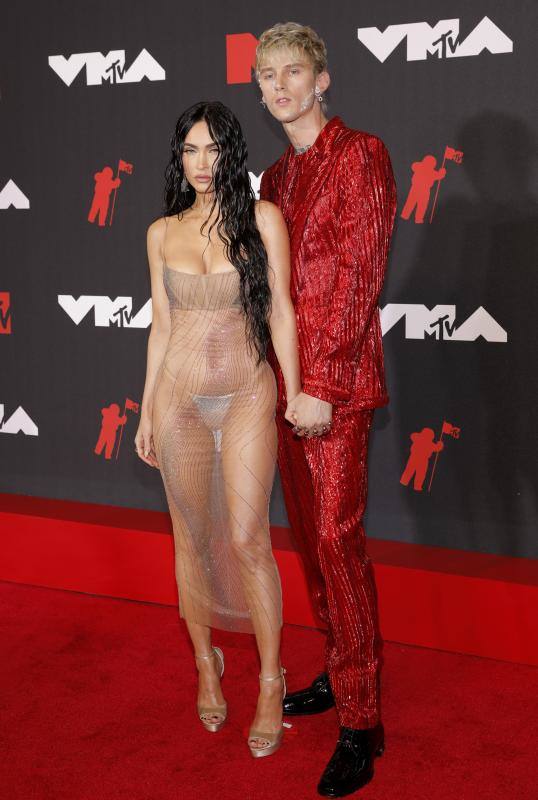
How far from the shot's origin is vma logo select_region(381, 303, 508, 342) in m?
3.22

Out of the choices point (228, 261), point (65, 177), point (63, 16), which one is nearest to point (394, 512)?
point (228, 261)

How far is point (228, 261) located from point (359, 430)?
52 centimetres

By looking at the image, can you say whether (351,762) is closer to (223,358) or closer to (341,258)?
(223,358)

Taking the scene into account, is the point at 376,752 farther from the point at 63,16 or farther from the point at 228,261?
the point at 63,16

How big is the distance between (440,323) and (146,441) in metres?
1.22

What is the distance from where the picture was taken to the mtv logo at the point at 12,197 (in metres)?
4.07

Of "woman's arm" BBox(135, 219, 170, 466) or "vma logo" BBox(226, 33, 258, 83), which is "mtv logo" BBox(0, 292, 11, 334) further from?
"woman's arm" BBox(135, 219, 170, 466)

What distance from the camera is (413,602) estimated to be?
3.12 m

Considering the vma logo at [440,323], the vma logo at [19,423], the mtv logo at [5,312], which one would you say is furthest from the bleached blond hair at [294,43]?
the vma logo at [19,423]

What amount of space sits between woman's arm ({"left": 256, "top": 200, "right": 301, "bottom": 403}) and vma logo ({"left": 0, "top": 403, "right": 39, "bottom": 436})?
210 centimetres

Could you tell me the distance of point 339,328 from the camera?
226cm

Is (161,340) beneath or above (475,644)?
above

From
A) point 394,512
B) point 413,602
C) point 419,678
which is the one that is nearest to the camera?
point 419,678

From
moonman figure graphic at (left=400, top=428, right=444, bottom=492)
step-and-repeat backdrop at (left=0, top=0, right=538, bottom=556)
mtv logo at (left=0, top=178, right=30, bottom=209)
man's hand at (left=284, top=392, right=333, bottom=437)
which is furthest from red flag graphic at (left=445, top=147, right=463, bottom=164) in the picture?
mtv logo at (left=0, top=178, right=30, bottom=209)
